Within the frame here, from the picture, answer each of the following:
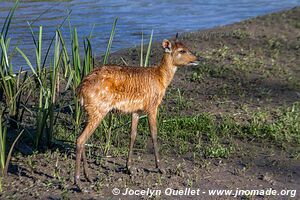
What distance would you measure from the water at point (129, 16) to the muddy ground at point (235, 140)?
1197 millimetres

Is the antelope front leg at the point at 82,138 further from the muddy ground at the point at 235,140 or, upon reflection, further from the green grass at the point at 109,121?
the green grass at the point at 109,121

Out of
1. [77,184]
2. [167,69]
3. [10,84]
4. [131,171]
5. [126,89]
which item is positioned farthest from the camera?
[10,84]

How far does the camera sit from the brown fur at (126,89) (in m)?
6.25

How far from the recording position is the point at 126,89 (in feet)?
21.4

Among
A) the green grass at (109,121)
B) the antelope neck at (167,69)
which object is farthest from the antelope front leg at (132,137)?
the antelope neck at (167,69)

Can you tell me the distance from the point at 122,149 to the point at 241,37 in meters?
5.37

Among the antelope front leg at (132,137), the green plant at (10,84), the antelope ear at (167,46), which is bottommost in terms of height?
the antelope front leg at (132,137)

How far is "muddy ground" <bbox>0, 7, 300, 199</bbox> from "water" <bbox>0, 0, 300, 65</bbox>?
47.1 inches

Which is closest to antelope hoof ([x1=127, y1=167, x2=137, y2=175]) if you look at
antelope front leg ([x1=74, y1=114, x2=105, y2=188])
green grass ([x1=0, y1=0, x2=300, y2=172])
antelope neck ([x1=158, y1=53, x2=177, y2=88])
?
green grass ([x1=0, y1=0, x2=300, y2=172])

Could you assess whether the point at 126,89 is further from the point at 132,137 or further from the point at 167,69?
the point at 167,69

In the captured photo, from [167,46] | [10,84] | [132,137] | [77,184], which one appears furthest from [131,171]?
[10,84]

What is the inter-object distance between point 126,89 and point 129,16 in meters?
8.84

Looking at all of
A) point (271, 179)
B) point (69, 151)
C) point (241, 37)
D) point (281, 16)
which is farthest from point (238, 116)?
point (281, 16)

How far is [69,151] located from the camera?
7117 mm
